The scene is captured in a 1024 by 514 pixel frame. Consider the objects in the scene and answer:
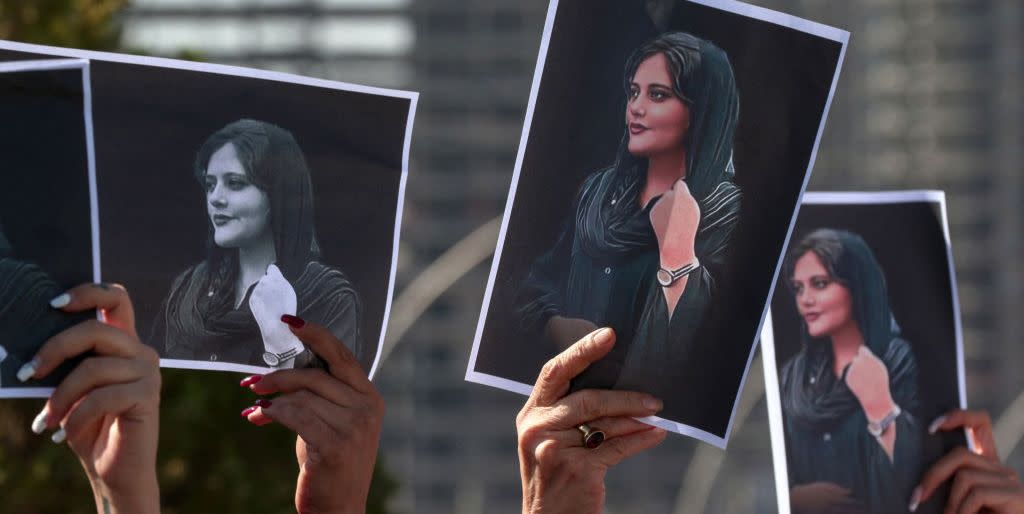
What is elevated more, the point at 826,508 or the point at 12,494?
the point at 826,508

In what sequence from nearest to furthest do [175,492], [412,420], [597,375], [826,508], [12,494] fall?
[597,375] < [826,508] < [12,494] < [175,492] < [412,420]

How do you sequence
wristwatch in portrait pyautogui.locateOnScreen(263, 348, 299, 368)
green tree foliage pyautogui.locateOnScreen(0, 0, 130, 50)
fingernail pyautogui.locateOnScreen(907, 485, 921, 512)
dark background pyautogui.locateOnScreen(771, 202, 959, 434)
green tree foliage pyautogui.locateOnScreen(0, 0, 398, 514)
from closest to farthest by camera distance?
wristwatch in portrait pyautogui.locateOnScreen(263, 348, 299, 368), fingernail pyautogui.locateOnScreen(907, 485, 921, 512), dark background pyautogui.locateOnScreen(771, 202, 959, 434), green tree foliage pyautogui.locateOnScreen(0, 0, 398, 514), green tree foliage pyautogui.locateOnScreen(0, 0, 130, 50)

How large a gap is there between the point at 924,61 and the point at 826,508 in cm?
11360

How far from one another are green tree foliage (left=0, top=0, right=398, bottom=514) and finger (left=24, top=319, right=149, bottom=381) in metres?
5.48

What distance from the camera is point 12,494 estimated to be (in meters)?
7.95

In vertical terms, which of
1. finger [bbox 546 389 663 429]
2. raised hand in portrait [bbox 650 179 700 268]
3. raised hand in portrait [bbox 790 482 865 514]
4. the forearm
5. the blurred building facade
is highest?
raised hand in portrait [bbox 650 179 700 268]

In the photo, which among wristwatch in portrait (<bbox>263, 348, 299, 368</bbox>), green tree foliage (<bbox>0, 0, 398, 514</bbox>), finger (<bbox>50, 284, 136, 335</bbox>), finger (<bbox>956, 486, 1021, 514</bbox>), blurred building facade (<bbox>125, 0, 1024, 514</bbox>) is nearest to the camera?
finger (<bbox>50, 284, 136, 335</bbox>)

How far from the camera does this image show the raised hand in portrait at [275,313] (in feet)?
9.96

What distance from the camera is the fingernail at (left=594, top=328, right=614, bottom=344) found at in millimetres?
2740

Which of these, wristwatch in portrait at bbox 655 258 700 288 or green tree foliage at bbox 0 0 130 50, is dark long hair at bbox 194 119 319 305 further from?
green tree foliage at bbox 0 0 130 50

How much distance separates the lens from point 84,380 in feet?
8.87

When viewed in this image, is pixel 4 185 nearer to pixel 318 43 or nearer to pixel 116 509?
pixel 116 509

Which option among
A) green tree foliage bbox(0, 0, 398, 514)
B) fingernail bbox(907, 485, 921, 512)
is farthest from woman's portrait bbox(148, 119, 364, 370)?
green tree foliage bbox(0, 0, 398, 514)

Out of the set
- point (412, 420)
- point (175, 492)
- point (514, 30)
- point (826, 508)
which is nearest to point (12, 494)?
point (175, 492)
